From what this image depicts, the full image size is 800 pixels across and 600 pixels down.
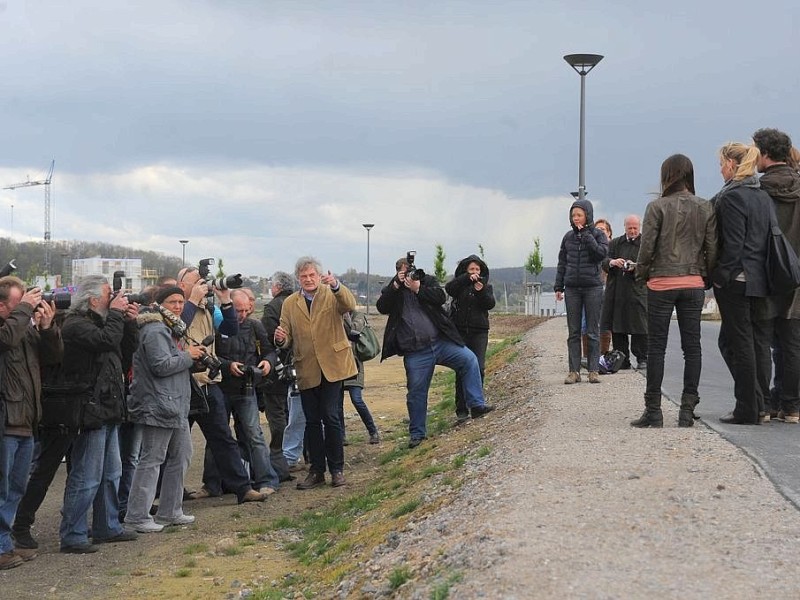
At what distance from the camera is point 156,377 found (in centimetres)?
936

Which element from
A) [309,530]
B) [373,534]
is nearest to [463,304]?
[309,530]

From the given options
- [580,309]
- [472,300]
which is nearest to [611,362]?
[580,309]

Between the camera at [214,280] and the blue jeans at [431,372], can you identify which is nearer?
the camera at [214,280]

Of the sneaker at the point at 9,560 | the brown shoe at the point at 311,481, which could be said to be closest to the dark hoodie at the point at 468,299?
the brown shoe at the point at 311,481

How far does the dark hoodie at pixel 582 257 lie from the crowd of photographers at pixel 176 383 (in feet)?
3.12

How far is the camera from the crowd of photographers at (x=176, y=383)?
27.4ft

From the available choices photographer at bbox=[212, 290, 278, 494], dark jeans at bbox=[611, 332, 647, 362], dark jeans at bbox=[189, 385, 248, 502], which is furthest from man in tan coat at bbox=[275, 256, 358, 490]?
dark jeans at bbox=[611, 332, 647, 362]

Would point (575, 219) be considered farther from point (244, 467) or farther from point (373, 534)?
point (373, 534)

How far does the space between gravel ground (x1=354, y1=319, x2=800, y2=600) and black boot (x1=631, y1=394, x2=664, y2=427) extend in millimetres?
178

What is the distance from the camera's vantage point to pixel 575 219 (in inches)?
498

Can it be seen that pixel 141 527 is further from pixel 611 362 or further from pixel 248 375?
pixel 611 362

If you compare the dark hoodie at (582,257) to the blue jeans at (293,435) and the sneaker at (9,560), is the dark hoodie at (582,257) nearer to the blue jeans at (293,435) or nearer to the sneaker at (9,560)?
the blue jeans at (293,435)

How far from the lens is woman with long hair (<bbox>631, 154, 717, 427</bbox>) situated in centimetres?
891

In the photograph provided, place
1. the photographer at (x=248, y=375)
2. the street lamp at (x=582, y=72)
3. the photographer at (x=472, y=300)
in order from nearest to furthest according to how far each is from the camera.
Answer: the photographer at (x=248, y=375), the photographer at (x=472, y=300), the street lamp at (x=582, y=72)
